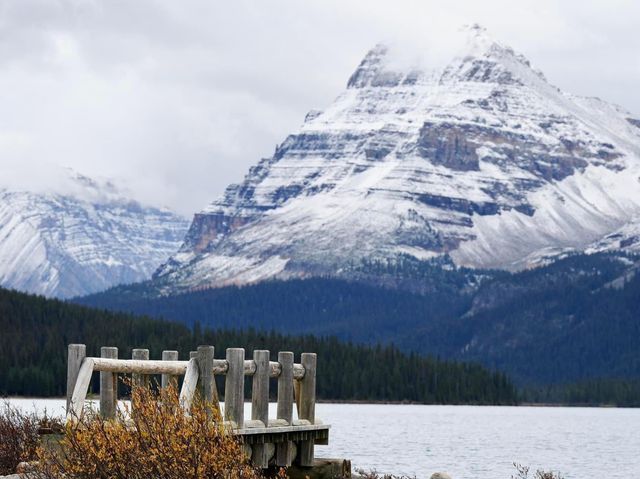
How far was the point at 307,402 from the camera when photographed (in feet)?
152

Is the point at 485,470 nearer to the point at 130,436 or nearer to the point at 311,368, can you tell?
the point at 311,368

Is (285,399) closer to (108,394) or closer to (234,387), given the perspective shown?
(234,387)

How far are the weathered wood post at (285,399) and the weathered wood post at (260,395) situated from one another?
1.40m

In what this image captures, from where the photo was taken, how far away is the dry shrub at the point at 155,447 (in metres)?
34.0

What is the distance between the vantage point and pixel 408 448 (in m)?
115

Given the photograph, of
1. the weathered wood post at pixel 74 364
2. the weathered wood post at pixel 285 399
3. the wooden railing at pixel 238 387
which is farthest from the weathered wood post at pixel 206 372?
the weathered wood post at pixel 285 399

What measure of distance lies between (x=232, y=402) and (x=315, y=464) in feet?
23.7

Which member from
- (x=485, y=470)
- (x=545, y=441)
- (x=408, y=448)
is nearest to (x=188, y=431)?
(x=485, y=470)

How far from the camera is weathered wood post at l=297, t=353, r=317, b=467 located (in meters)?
46.0

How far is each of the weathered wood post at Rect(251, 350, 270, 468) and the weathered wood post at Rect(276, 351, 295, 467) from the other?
4.60 feet

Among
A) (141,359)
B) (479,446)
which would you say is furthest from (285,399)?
(479,446)

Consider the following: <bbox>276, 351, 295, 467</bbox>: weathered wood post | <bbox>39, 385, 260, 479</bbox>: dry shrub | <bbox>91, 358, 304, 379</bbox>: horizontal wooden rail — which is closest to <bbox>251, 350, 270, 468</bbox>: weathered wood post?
<bbox>276, 351, 295, 467</bbox>: weathered wood post

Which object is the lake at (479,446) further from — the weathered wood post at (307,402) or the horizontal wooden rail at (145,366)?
the horizontal wooden rail at (145,366)

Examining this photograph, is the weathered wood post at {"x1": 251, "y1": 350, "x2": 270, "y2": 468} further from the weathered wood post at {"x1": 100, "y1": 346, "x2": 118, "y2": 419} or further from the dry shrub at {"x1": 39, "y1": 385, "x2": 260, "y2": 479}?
the dry shrub at {"x1": 39, "y1": 385, "x2": 260, "y2": 479}
